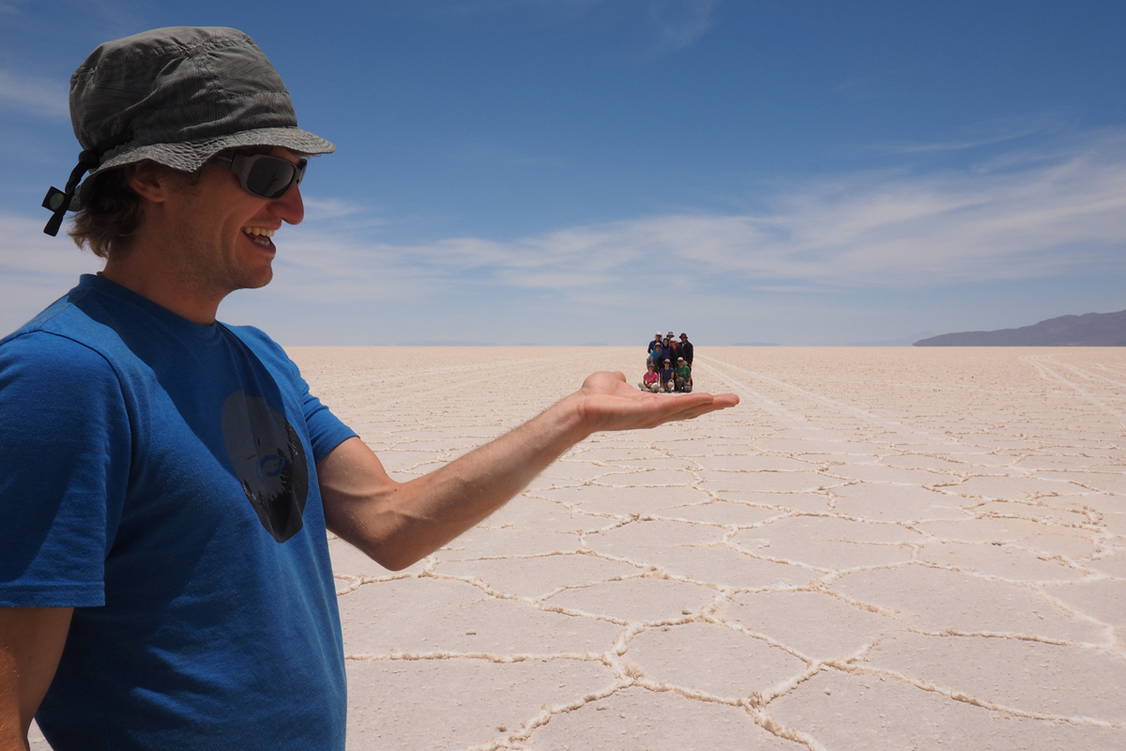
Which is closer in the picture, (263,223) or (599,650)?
(263,223)

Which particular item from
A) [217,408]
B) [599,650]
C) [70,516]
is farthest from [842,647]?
[70,516]

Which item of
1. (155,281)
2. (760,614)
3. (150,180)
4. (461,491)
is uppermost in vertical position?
(150,180)

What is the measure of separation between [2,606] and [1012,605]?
2.69 m

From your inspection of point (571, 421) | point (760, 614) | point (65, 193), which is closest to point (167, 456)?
point (65, 193)

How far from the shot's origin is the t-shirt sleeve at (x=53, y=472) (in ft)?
1.84

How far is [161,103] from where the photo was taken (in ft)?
2.43

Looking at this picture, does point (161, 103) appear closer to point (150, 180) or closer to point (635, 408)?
point (150, 180)

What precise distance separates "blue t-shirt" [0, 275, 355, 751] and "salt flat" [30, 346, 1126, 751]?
3.13ft

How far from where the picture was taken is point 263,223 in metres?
0.87

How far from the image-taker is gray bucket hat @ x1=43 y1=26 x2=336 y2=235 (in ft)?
2.41

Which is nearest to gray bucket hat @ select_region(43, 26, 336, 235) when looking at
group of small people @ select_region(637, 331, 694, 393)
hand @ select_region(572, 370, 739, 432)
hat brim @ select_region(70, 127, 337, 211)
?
hat brim @ select_region(70, 127, 337, 211)

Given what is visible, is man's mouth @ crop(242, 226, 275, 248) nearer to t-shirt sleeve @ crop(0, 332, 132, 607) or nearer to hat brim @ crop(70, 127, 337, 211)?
hat brim @ crop(70, 127, 337, 211)

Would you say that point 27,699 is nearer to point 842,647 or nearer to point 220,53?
point 220,53

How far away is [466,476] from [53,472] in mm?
491
